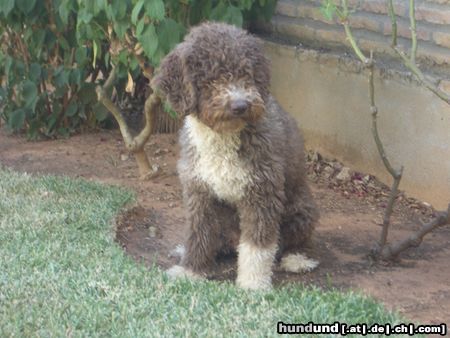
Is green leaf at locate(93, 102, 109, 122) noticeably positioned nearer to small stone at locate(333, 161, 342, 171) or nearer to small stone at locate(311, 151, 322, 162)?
small stone at locate(311, 151, 322, 162)

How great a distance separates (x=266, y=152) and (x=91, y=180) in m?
2.53

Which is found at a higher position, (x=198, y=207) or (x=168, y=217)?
(x=198, y=207)

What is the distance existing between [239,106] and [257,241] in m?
0.86

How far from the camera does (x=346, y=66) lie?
270 inches

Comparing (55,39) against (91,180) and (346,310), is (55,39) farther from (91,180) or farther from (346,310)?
(346,310)

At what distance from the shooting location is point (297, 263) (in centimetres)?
514

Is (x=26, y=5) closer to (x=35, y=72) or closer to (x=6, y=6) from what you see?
Answer: (x=6, y=6)

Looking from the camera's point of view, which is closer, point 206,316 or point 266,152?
point 206,316

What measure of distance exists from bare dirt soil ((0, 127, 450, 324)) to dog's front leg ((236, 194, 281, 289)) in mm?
332

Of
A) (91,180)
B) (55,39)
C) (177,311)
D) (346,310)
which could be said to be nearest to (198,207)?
(177,311)

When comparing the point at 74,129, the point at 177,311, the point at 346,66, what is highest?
the point at 346,66

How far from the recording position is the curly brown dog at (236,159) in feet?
14.1

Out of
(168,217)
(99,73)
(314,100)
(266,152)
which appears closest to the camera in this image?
(266,152)

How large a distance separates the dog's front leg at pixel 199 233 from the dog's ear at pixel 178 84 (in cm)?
58
